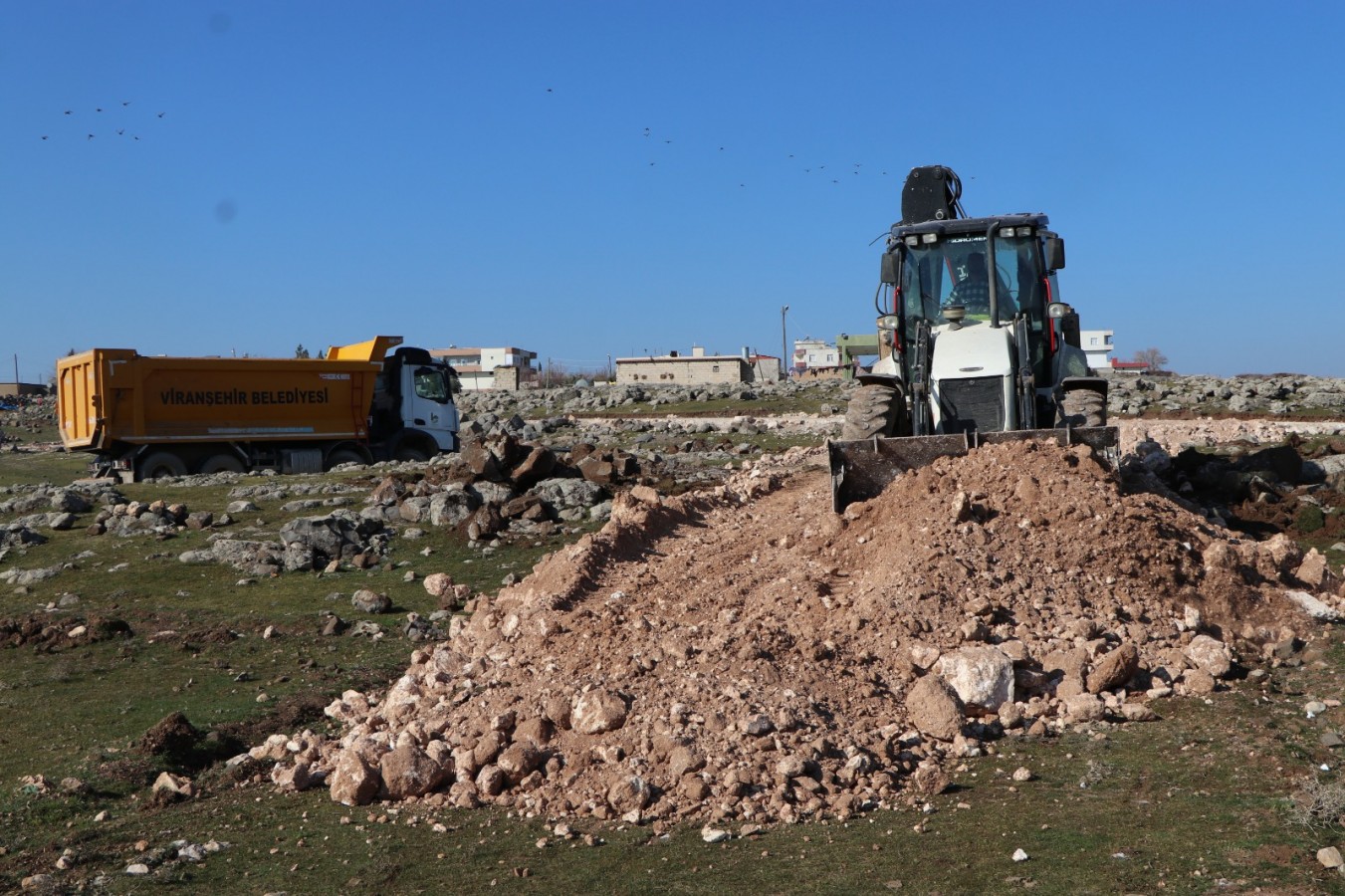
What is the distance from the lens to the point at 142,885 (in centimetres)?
585

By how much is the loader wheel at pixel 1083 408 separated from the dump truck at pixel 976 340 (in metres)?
0.01

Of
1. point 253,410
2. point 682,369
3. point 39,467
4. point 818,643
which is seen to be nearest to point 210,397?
point 253,410

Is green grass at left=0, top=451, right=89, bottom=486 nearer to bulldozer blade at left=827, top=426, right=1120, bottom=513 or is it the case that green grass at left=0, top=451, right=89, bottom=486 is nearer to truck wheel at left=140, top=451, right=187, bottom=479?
truck wheel at left=140, top=451, right=187, bottom=479

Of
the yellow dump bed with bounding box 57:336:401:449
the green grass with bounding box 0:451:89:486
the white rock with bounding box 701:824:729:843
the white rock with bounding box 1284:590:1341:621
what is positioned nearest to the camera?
the white rock with bounding box 701:824:729:843

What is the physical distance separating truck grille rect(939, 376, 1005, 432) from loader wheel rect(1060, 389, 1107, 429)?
2.77 ft

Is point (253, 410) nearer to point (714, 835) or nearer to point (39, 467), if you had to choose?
point (39, 467)

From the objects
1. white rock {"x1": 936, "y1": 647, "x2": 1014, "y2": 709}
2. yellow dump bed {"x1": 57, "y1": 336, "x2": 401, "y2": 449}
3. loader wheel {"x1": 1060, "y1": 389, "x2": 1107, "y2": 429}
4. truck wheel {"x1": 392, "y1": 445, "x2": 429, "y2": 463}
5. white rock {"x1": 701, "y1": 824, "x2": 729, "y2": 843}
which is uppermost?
yellow dump bed {"x1": 57, "y1": 336, "x2": 401, "y2": 449}

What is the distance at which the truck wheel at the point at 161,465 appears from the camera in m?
25.6

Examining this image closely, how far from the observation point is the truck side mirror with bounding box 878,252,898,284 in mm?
13344

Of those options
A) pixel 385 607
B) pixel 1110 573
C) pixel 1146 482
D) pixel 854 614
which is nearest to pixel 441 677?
pixel 854 614

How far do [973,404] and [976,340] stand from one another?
2.16 ft

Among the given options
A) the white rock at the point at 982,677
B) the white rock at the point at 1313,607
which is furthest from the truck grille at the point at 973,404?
the white rock at the point at 982,677

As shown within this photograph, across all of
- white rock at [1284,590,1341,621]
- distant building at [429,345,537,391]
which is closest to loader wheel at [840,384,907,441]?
white rock at [1284,590,1341,621]

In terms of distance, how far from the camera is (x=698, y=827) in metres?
6.18
